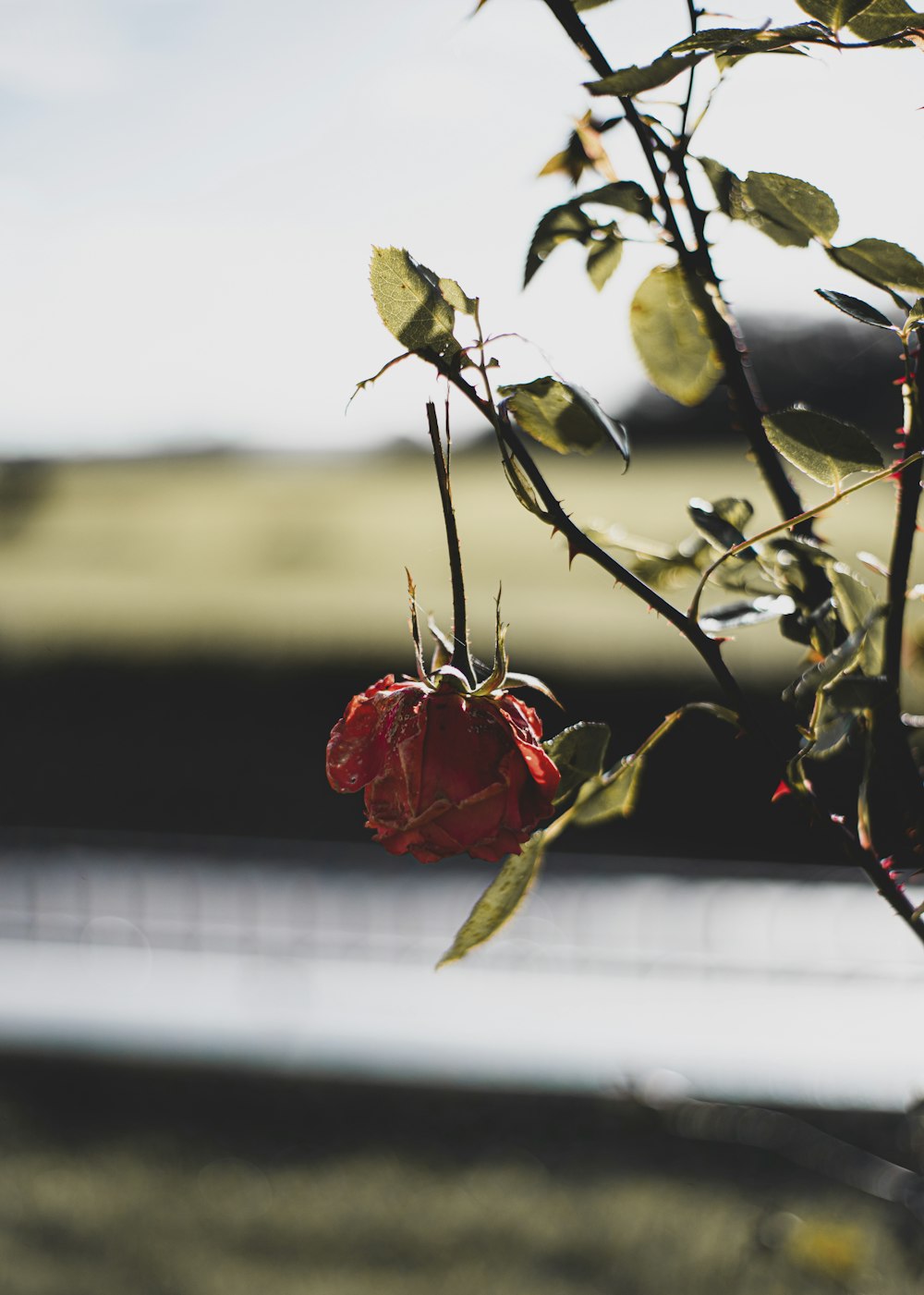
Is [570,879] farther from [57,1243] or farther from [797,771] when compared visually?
[797,771]

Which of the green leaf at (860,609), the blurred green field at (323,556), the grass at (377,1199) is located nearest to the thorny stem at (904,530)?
the green leaf at (860,609)

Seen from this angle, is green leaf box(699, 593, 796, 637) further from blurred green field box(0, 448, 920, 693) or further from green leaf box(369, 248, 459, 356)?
blurred green field box(0, 448, 920, 693)

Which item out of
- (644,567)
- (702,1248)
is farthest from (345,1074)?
(644,567)

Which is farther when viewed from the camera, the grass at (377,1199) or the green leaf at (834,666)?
the grass at (377,1199)

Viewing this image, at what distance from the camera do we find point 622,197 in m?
0.24

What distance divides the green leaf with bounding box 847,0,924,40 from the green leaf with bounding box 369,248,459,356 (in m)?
0.09

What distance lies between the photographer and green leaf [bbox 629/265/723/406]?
279 millimetres

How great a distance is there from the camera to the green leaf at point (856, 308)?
0.23 m

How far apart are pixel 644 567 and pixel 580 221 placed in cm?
9

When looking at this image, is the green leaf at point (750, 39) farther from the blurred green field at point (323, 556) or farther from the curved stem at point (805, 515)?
the blurred green field at point (323, 556)

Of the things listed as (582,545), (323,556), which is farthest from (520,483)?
(323,556)

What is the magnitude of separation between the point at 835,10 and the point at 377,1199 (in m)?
2.22

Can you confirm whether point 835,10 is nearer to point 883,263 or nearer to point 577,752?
point 883,263

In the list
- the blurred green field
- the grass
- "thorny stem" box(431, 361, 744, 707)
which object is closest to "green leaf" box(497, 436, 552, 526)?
"thorny stem" box(431, 361, 744, 707)
